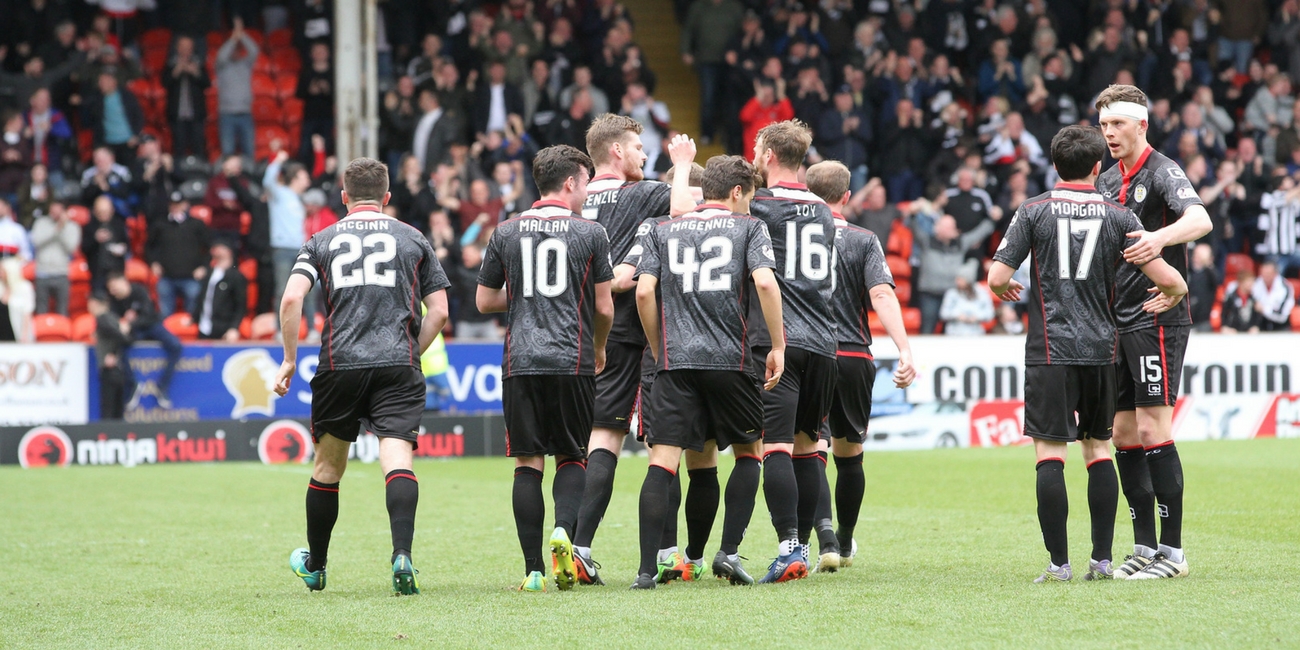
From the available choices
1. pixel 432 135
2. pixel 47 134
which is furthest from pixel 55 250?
pixel 432 135

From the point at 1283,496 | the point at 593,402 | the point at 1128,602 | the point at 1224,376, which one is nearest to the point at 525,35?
the point at 1224,376

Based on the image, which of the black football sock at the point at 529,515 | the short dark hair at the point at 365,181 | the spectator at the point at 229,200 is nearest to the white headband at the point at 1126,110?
the black football sock at the point at 529,515

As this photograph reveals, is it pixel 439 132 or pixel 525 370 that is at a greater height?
pixel 439 132

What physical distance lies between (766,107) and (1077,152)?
14.2 m

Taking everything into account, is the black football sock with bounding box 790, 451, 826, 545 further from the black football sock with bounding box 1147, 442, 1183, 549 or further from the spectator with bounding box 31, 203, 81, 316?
the spectator with bounding box 31, 203, 81, 316

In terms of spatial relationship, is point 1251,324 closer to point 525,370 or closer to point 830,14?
point 830,14

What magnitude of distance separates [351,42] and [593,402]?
12.7 meters

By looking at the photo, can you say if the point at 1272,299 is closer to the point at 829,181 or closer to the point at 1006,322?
the point at 1006,322

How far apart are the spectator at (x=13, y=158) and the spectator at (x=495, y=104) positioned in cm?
593

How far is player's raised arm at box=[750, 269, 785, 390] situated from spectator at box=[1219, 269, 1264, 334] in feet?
45.6

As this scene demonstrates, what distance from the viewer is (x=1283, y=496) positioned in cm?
1048

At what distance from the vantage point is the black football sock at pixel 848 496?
782 centimetres

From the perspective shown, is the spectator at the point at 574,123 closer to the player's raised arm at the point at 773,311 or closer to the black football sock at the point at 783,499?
the black football sock at the point at 783,499

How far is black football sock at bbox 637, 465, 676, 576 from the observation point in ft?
22.2
